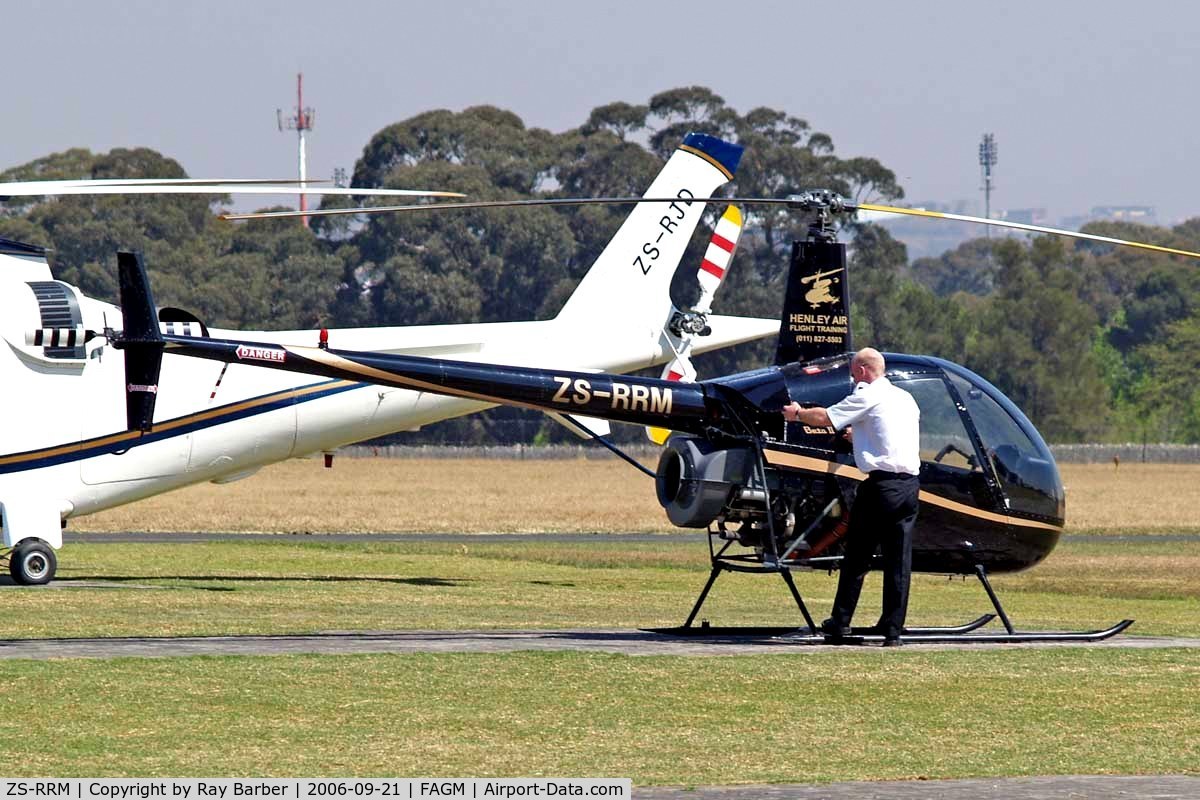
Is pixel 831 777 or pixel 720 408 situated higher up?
pixel 720 408

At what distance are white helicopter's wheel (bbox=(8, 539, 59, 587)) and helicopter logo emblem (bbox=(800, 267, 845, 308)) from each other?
32.9 ft

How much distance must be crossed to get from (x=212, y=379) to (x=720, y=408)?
9230mm

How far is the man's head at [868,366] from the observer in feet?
48.0

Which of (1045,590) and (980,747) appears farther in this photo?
(1045,590)

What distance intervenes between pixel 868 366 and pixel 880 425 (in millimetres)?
476

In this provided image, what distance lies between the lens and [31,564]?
70.4 feet

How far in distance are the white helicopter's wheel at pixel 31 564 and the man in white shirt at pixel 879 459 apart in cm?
1054

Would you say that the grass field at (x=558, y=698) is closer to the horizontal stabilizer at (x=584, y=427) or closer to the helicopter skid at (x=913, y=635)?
the helicopter skid at (x=913, y=635)

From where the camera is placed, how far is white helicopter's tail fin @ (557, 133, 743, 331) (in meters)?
25.9

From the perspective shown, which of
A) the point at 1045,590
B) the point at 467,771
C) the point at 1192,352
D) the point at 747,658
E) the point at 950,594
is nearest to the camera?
the point at 467,771

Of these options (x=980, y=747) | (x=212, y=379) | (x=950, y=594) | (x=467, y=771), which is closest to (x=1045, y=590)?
(x=950, y=594)

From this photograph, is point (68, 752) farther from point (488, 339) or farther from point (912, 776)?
point (488, 339)

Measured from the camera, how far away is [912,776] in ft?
31.7

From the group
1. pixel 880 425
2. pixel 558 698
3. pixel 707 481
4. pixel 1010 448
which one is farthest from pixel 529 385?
pixel 558 698
